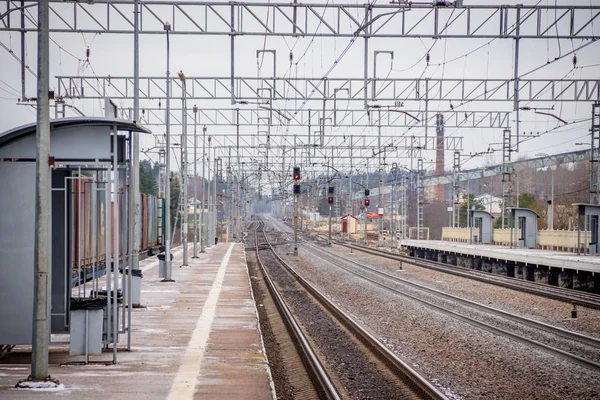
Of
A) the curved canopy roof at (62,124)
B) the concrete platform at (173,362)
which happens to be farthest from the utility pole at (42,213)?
the curved canopy roof at (62,124)

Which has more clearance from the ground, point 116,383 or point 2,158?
point 2,158

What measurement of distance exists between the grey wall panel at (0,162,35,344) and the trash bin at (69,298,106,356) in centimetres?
64

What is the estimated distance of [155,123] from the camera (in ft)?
132

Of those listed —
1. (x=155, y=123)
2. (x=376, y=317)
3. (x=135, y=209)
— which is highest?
(x=155, y=123)

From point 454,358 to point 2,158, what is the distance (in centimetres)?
813

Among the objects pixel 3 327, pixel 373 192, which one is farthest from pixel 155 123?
pixel 373 192

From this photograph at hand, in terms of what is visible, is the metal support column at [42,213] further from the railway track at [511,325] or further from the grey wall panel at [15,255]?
the railway track at [511,325]

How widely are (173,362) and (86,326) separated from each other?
56.2 inches

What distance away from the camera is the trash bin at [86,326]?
10664 millimetres

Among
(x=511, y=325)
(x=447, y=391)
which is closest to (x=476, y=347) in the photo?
(x=511, y=325)

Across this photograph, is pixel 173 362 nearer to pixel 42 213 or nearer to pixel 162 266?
pixel 42 213

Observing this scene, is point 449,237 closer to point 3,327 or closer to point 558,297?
point 558,297

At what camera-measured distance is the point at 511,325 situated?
16656 mm

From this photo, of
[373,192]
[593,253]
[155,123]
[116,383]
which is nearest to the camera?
[116,383]
